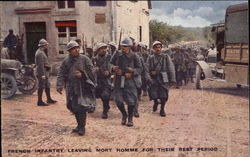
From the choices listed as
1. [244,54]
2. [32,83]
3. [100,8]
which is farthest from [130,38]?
[244,54]

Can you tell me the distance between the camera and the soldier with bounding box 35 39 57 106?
13.1 ft

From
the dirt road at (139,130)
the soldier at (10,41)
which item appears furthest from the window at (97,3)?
the dirt road at (139,130)

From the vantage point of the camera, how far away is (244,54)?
5.41m

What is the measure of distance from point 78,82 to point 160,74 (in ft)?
4.80

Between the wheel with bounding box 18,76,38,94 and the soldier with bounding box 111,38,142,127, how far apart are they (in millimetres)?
1259

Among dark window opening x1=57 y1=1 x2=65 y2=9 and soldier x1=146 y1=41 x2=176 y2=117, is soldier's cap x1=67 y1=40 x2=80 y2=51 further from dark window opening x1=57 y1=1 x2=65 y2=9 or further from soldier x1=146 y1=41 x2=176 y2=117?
soldier x1=146 y1=41 x2=176 y2=117

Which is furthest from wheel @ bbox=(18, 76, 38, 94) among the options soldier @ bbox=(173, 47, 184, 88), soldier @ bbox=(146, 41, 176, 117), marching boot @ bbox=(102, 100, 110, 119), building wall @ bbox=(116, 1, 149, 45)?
soldier @ bbox=(173, 47, 184, 88)

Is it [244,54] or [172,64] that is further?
[244,54]

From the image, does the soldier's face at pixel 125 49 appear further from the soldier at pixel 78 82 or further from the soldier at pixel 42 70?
the soldier at pixel 42 70

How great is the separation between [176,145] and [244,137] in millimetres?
990

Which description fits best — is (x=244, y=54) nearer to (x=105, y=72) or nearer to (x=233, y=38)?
(x=233, y=38)

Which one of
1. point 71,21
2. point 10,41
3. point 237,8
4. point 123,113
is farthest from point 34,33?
point 237,8

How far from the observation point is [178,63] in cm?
493

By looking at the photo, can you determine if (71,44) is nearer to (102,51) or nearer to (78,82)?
(78,82)
